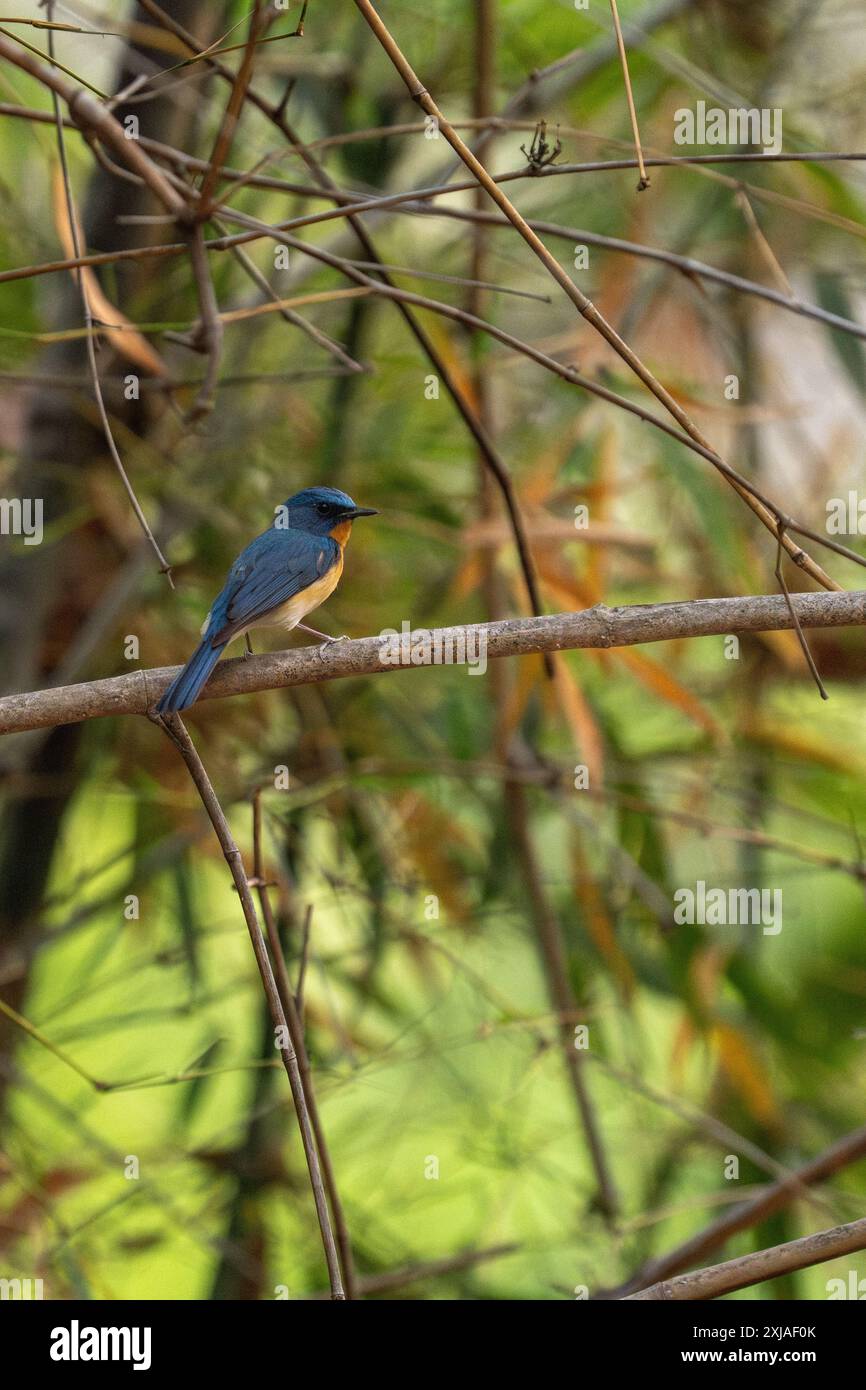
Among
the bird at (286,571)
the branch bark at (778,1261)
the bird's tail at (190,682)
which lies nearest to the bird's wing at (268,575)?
the bird at (286,571)

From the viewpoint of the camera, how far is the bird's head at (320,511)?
2.57 m

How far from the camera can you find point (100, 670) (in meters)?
3.37

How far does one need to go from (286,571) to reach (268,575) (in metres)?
0.04

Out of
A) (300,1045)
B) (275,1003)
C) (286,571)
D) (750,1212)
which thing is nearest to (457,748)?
(286,571)

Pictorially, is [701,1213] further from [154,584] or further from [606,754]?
[154,584]

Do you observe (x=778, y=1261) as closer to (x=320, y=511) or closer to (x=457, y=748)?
(x=320, y=511)

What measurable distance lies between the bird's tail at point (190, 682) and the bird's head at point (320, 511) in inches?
25.4

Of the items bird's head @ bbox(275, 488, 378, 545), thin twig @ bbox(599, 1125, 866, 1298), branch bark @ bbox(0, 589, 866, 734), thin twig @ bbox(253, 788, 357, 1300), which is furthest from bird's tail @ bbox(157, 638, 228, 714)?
thin twig @ bbox(599, 1125, 866, 1298)

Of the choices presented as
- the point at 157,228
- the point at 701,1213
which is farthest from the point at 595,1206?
the point at 157,228

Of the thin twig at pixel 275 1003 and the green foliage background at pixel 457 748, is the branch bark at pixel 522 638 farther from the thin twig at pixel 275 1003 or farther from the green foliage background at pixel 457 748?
the green foliage background at pixel 457 748

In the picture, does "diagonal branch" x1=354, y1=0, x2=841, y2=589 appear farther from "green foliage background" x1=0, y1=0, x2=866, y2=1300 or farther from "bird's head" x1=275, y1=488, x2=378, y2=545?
"green foliage background" x1=0, y1=0, x2=866, y2=1300

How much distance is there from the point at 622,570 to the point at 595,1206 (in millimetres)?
1771

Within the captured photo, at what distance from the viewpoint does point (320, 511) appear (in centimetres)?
259

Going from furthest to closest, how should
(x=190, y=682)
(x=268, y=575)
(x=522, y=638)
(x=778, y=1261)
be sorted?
(x=268, y=575) → (x=190, y=682) → (x=522, y=638) → (x=778, y=1261)
